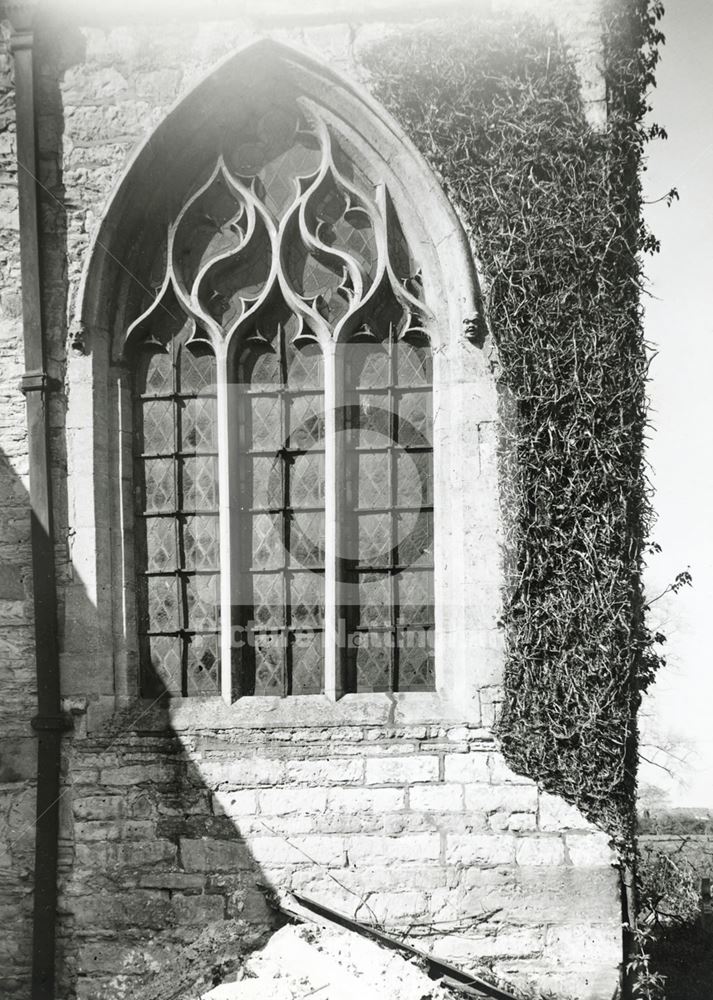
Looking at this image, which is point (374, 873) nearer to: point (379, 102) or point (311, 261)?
point (311, 261)

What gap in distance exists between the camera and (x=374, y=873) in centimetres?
469

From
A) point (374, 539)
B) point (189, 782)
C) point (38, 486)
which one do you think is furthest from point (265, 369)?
point (189, 782)

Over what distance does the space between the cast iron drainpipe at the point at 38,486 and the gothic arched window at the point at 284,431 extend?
22.2 inches

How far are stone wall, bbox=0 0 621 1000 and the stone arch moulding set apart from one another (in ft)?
0.18

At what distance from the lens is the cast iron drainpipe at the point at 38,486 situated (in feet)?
15.7

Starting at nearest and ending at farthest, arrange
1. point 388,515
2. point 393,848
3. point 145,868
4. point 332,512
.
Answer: point 393,848 < point 145,868 < point 332,512 < point 388,515

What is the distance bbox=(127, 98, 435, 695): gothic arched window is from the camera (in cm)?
501

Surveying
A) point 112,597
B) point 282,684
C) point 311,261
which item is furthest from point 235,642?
point 311,261

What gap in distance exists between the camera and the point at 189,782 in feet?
15.8

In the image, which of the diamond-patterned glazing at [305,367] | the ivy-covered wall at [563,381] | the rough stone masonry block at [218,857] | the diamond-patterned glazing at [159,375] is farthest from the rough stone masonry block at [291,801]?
the diamond-patterned glazing at [159,375]

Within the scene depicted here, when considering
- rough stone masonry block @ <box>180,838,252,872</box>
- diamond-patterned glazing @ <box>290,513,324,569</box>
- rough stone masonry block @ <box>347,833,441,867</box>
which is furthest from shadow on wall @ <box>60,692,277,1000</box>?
diamond-patterned glazing @ <box>290,513,324,569</box>

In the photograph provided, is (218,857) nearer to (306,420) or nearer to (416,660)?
(416,660)

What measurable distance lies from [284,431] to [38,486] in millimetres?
1551

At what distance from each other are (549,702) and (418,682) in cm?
81
